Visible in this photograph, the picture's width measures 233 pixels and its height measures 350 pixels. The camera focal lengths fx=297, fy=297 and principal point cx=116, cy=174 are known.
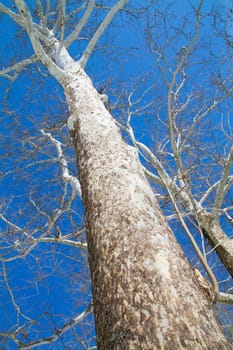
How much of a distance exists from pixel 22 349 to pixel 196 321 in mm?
2716

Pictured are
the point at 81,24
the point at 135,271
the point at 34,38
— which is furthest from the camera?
the point at 81,24

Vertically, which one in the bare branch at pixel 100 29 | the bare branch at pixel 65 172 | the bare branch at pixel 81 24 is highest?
the bare branch at pixel 81 24

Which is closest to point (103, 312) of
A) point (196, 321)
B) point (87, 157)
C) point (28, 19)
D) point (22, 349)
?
point (196, 321)

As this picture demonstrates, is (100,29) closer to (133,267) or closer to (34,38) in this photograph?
(34,38)

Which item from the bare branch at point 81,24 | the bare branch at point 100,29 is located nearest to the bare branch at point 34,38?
the bare branch at point 100,29

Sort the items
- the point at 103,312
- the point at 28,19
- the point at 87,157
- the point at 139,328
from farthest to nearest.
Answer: the point at 28,19 < the point at 87,157 < the point at 103,312 < the point at 139,328

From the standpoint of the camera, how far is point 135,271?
1.19m

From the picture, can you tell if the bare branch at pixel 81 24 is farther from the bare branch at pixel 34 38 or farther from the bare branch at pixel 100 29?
the bare branch at pixel 34 38

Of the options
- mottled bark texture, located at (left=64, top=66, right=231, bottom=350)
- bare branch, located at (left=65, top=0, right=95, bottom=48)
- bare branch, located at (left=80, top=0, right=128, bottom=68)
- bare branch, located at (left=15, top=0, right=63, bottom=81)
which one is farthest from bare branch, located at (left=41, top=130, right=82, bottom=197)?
mottled bark texture, located at (left=64, top=66, right=231, bottom=350)

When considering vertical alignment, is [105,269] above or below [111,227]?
below

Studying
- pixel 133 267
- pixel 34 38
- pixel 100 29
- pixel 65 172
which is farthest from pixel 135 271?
pixel 65 172

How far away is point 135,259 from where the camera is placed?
1.24 metres

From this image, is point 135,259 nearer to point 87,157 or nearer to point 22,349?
point 87,157

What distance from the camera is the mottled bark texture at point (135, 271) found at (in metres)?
0.98
